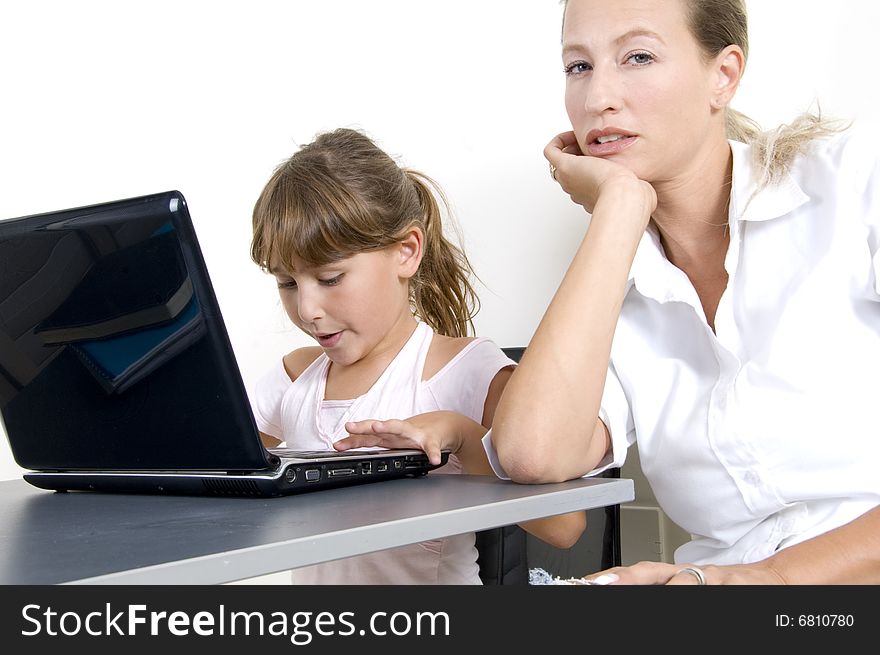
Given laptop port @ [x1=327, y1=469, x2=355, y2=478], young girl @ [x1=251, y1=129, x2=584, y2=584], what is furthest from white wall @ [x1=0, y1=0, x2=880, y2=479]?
laptop port @ [x1=327, y1=469, x2=355, y2=478]

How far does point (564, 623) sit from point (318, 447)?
0.81 meters

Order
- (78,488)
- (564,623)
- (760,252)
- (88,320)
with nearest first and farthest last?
(564,623), (88,320), (78,488), (760,252)

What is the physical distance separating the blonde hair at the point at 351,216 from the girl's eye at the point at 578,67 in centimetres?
36

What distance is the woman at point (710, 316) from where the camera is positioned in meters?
1.07

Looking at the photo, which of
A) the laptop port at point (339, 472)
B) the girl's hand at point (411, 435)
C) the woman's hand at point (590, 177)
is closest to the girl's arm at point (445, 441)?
the girl's hand at point (411, 435)

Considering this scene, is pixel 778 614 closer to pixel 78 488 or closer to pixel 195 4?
pixel 78 488

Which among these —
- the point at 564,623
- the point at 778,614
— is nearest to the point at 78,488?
the point at 564,623

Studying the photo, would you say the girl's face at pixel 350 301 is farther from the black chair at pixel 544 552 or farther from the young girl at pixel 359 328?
the black chair at pixel 544 552

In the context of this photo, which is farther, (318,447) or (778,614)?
(318,447)

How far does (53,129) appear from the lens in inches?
81.1

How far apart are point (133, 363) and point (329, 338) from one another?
594mm

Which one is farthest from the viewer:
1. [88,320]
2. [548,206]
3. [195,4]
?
[195,4]

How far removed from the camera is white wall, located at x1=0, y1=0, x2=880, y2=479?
2.05 m

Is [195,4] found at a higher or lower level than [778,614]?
higher
